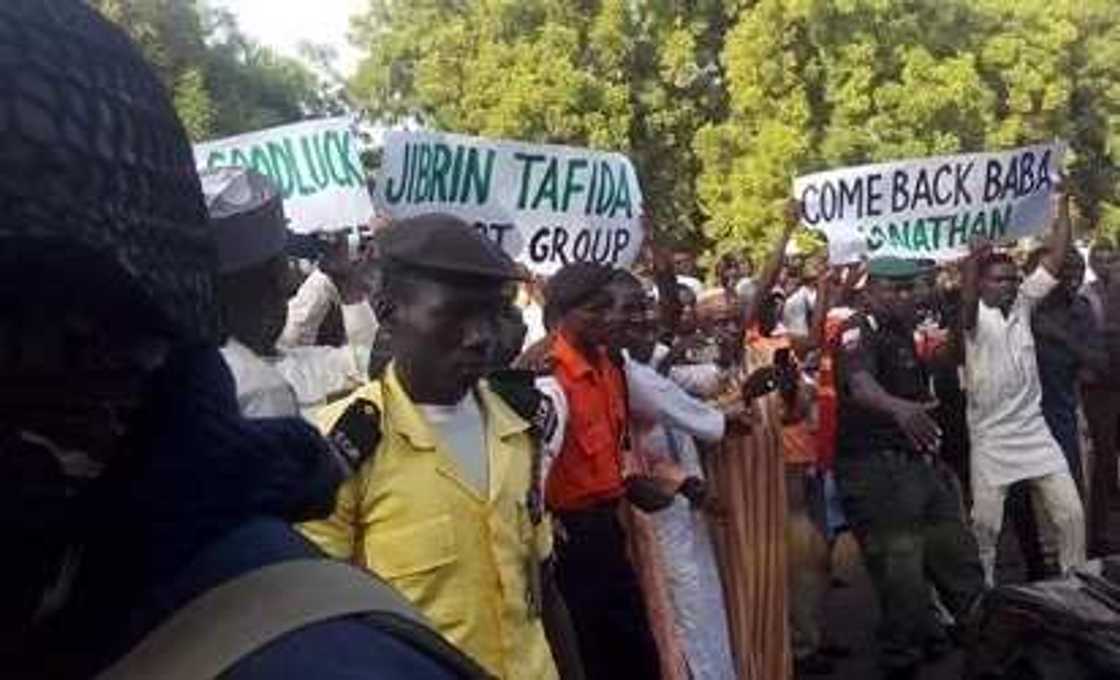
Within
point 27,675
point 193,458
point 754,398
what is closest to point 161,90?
point 193,458

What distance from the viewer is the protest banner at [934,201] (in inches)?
367

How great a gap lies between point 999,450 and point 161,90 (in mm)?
7057

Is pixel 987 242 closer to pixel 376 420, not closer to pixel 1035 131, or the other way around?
pixel 376 420

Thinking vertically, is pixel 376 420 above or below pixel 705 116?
below

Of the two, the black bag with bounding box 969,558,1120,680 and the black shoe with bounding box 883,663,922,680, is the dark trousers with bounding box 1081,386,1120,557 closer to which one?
the black shoe with bounding box 883,663,922,680

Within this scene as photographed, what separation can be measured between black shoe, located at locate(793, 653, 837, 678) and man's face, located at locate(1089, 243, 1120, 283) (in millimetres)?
3478

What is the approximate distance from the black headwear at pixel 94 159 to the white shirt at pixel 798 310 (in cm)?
967

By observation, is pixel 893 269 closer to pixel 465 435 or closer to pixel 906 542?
pixel 906 542

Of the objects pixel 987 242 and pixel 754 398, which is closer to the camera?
pixel 754 398

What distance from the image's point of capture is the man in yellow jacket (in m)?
3.20

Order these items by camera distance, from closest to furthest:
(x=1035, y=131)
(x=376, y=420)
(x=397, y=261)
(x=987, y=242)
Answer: (x=376, y=420) < (x=397, y=261) < (x=987, y=242) < (x=1035, y=131)

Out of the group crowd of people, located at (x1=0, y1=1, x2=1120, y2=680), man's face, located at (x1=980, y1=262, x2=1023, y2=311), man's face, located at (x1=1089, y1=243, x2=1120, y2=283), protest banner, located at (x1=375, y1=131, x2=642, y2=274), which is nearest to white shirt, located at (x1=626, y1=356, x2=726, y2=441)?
crowd of people, located at (x1=0, y1=1, x2=1120, y2=680)

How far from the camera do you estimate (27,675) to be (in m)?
0.99

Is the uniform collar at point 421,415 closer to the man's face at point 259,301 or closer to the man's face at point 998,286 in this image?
the man's face at point 259,301
